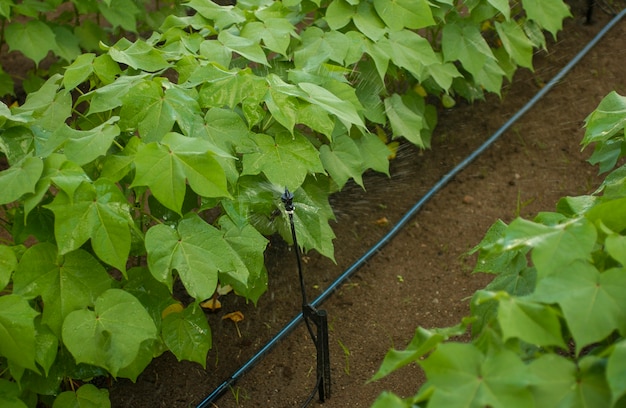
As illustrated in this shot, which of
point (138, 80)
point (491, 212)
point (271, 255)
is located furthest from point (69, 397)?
point (491, 212)

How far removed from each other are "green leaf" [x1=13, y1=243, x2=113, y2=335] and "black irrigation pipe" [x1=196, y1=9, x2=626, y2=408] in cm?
82

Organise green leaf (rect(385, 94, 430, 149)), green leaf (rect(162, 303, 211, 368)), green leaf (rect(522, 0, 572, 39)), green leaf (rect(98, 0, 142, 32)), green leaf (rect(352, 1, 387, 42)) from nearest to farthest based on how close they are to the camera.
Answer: green leaf (rect(162, 303, 211, 368)), green leaf (rect(352, 1, 387, 42)), green leaf (rect(385, 94, 430, 149)), green leaf (rect(522, 0, 572, 39)), green leaf (rect(98, 0, 142, 32))

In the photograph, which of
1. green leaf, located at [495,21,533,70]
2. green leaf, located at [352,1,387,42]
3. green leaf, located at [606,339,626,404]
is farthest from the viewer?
green leaf, located at [495,21,533,70]

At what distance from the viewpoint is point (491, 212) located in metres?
3.50

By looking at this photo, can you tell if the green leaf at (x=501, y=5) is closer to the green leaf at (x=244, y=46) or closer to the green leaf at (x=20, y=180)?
the green leaf at (x=244, y=46)

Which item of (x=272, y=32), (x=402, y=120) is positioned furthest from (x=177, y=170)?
(x=402, y=120)

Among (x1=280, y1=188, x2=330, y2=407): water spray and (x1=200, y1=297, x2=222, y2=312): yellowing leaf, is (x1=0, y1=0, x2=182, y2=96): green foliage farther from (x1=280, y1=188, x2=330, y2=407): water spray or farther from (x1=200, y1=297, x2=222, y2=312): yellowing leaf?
(x1=280, y1=188, x2=330, y2=407): water spray

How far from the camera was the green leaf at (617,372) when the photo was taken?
1.26 meters

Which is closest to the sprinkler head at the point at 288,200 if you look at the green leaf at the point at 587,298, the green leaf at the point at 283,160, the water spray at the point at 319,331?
the water spray at the point at 319,331

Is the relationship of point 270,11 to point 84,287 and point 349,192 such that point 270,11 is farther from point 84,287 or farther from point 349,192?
point 84,287

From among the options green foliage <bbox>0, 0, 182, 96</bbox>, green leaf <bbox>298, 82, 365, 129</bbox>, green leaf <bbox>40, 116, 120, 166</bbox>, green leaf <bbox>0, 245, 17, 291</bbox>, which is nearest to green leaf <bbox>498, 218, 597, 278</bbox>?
green leaf <bbox>298, 82, 365, 129</bbox>

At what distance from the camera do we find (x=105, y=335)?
199 cm

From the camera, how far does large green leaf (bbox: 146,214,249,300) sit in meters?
2.01

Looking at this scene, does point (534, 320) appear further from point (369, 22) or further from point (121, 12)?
point (121, 12)
